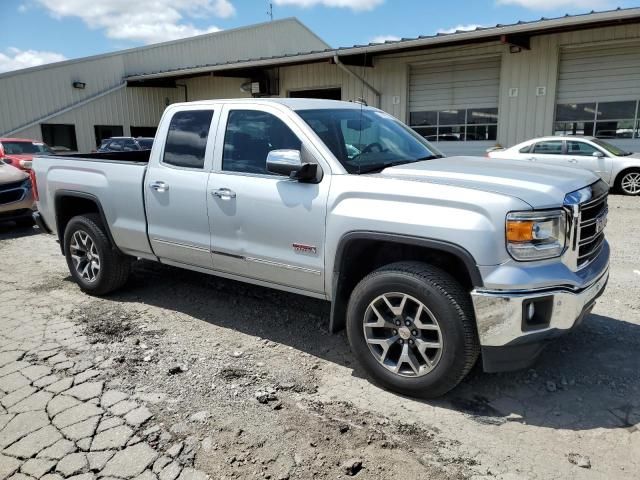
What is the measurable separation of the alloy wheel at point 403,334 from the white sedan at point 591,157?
1001 centimetres

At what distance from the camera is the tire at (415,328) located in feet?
10.3

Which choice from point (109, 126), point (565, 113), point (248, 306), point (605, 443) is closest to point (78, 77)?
point (109, 126)

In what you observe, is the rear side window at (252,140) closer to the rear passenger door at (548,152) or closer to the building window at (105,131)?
the rear passenger door at (548,152)

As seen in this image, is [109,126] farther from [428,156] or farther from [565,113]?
[428,156]

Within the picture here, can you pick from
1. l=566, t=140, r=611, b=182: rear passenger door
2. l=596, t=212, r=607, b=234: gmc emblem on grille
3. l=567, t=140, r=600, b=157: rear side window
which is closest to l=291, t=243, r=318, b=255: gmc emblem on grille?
l=596, t=212, r=607, b=234: gmc emblem on grille

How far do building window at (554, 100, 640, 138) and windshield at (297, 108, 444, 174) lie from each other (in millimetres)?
12512

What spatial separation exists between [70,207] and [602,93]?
562 inches

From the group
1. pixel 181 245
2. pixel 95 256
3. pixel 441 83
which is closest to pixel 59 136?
pixel 441 83

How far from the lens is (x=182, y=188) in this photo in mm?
4484

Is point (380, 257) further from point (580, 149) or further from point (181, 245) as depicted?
point (580, 149)

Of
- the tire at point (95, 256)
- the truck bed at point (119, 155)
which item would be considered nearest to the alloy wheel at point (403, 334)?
the tire at point (95, 256)

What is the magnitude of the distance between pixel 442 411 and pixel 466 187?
4.64 feet

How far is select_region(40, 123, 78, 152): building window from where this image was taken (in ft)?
73.9

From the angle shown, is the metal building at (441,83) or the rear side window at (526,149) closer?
the rear side window at (526,149)
